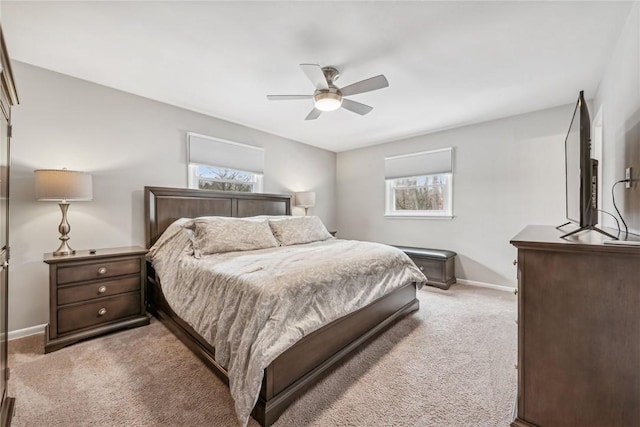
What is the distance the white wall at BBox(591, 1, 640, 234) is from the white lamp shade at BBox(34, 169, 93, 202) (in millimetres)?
4158

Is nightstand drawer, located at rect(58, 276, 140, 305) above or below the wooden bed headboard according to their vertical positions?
below

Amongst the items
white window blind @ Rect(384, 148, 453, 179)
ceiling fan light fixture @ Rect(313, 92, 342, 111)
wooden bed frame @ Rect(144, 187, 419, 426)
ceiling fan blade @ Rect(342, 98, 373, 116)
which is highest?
ceiling fan blade @ Rect(342, 98, 373, 116)

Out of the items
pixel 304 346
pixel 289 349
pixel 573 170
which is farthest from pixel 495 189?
pixel 289 349

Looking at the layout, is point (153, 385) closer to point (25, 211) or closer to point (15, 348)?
point (15, 348)

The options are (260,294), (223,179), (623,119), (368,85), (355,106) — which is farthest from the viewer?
(223,179)

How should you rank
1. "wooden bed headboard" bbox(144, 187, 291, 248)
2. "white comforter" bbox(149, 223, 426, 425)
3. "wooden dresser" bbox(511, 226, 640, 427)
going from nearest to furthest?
→ 1. "wooden dresser" bbox(511, 226, 640, 427)
2. "white comforter" bbox(149, 223, 426, 425)
3. "wooden bed headboard" bbox(144, 187, 291, 248)

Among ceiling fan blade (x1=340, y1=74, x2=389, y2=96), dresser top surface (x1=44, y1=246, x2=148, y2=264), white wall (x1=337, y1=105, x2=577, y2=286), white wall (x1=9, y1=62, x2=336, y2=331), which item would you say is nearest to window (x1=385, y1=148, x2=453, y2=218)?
white wall (x1=337, y1=105, x2=577, y2=286)

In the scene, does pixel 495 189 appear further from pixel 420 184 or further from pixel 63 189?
pixel 63 189

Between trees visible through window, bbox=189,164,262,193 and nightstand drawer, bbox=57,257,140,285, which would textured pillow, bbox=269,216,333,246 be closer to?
trees visible through window, bbox=189,164,262,193

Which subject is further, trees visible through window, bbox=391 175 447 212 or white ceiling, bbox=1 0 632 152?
trees visible through window, bbox=391 175 447 212

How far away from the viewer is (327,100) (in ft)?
7.93

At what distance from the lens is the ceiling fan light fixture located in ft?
7.86

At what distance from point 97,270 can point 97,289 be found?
0.57 ft

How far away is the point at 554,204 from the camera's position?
340cm
